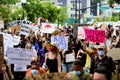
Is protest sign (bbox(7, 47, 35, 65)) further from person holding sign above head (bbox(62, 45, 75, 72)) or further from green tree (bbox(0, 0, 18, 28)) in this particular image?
green tree (bbox(0, 0, 18, 28))

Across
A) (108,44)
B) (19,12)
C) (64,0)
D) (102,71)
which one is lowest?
(64,0)

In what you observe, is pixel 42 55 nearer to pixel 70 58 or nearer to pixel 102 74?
pixel 70 58

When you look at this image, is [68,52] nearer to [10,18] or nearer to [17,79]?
[17,79]

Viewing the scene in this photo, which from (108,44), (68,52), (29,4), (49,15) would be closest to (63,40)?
(68,52)

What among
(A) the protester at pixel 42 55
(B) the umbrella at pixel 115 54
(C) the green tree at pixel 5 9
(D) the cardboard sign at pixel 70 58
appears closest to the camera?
(B) the umbrella at pixel 115 54

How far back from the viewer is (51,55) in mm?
11453

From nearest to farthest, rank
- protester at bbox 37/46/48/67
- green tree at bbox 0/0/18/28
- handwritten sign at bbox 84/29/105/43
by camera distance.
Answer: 1. protester at bbox 37/46/48/67
2. handwritten sign at bbox 84/29/105/43
3. green tree at bbox 0/0/18/28

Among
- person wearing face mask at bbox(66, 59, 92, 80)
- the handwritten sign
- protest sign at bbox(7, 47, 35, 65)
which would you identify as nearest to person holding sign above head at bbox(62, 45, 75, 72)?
the handwritten sign

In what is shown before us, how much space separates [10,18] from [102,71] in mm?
47581

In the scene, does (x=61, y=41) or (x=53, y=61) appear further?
(x=61, y=41)

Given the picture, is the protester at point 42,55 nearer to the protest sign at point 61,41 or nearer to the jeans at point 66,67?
the protest sign at point 61,41

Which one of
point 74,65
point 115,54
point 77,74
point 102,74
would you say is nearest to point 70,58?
point 115,54

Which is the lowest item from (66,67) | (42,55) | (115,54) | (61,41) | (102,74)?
(66,67)

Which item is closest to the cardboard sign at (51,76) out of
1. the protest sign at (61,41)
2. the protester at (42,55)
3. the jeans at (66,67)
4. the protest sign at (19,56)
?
the protest sign at (19,56)
